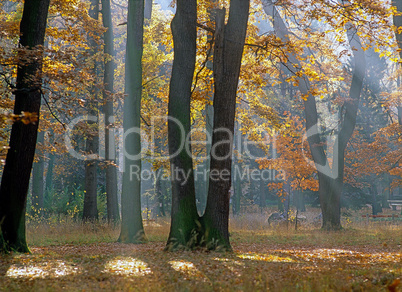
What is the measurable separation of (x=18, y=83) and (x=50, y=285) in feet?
16.1

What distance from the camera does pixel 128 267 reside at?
640 centimetres

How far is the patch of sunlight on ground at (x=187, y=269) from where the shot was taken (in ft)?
18.6

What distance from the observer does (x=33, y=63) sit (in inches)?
325

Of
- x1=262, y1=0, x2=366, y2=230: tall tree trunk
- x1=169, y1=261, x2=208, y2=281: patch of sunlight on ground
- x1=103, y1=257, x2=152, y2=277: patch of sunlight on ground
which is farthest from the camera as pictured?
x1=262, y1=0, x2=366, y2=230: tall tree trunk

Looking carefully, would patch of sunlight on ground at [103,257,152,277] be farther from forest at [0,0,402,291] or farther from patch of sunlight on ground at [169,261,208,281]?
patch of sunlight on ground at [169,261,208,281]

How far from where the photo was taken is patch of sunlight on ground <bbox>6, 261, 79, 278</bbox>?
18.6 ft

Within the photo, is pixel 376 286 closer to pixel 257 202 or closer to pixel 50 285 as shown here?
pixel 50 285

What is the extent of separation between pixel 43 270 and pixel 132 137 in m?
6.23

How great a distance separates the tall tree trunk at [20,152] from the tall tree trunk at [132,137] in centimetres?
377

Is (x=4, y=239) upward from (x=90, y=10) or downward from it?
downward

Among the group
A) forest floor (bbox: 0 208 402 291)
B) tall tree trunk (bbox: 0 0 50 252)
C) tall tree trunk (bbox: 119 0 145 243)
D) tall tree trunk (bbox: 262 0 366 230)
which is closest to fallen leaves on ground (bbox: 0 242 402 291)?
forest floor (bbox: 0 208 402 291)

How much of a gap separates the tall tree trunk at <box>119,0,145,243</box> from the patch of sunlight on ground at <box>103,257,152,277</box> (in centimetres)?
464

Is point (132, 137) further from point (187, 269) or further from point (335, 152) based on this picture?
point (335, 152)

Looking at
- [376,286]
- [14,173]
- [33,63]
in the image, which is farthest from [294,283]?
[33,63]
